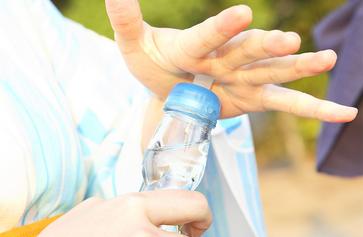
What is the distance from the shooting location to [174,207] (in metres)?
0.62

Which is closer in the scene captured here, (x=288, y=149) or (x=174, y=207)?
(x=174, y=207)

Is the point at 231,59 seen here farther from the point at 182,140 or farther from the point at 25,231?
the point at 25,231

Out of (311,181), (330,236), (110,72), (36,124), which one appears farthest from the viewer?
(311,181)

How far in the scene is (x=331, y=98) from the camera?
1422 millimetres

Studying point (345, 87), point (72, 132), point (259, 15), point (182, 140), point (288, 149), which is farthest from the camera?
point (288, 149)

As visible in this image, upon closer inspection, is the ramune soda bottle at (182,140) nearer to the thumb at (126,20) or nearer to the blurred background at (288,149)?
the thumb at (126,20)

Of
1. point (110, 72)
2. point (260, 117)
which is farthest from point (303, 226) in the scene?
point (110, 72)

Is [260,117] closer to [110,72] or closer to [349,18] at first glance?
[349,18]

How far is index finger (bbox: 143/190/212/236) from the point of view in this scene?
62 cm

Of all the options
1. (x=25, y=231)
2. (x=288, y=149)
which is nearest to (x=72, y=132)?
(x=25, y=231)

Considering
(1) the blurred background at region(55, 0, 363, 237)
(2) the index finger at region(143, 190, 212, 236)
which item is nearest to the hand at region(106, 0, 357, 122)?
(2) the index finger at region(143, 190, 212, 236)

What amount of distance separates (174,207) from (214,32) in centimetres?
17

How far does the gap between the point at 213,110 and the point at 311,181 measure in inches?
105

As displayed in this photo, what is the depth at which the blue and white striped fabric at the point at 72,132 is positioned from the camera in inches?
31.5
